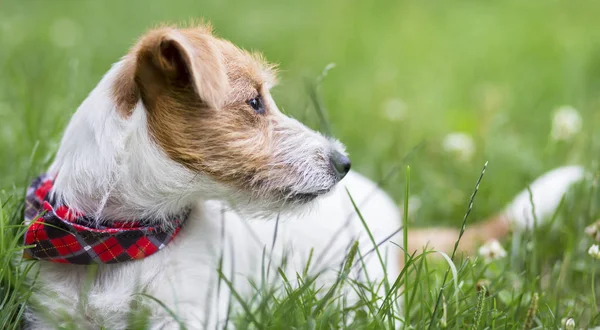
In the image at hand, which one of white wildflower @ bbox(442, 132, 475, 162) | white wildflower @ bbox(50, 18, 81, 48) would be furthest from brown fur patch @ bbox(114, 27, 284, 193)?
white wildflower @ bbox(50, 18, 81, 48)

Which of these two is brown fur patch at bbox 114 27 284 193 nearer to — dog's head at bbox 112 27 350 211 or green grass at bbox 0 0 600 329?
dog's head at bbox 112 27 350 211

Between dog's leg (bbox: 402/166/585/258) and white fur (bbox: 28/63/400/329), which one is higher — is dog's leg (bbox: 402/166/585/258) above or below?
above

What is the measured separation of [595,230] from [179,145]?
155 cm

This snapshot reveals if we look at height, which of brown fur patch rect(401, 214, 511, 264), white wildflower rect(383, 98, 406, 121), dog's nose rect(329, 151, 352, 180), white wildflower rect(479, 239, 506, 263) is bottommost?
dog's nose rect(329, 151, 352, 180)

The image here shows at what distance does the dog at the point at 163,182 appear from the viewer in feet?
7.41

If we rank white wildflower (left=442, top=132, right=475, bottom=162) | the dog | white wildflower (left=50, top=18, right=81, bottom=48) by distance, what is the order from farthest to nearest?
white wildflower (left=50, top=18, right=81, bottom=48), white wildflower (left=442, top=132, right=475, bottom=162), the dog

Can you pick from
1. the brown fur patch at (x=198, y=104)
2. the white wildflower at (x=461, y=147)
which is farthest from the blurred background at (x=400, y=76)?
the brown fur patch at (x=198, y=104)

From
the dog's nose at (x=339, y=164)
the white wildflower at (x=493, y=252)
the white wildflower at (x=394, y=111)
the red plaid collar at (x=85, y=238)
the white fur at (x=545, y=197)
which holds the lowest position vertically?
the red plaid collar at (x=85, y=238)

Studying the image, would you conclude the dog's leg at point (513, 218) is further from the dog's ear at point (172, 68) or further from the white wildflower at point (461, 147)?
the dog's ear at point (172, 68)

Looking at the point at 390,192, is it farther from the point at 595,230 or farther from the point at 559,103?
the point at 559,103

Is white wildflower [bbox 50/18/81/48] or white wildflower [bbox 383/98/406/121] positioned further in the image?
white wildflower [bbox 50/18/81/48]

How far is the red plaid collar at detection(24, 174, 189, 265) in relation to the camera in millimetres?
2262

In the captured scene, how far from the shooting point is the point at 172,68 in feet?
7.27

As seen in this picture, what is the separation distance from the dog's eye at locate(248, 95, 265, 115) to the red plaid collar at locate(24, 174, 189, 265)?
494 mm
